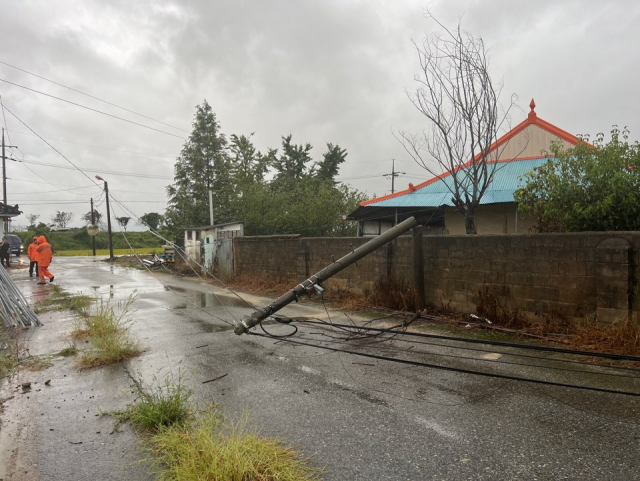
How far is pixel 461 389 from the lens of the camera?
4.39 meters

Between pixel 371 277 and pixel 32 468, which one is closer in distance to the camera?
pixel 32 468

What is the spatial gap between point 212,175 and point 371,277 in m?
27.4

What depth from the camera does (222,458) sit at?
277 cm

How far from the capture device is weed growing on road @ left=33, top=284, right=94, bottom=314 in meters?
10.4

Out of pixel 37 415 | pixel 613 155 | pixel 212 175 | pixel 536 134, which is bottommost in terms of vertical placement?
pixel 37 415

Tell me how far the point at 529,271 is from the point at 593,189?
166cm

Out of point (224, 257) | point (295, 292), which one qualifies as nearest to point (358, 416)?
point (295, 292)

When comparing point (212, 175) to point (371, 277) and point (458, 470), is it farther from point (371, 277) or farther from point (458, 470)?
point (458, 470)

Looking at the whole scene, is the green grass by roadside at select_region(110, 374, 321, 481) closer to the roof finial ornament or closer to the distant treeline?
the roof finial ornament

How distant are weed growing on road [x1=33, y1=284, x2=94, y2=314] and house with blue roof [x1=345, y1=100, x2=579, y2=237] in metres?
9.73

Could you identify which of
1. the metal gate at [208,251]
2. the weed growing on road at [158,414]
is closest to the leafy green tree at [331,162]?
the metal gate at [208,251]

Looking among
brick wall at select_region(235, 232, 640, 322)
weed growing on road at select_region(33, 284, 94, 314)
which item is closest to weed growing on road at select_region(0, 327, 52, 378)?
weed growing on road at select_region(33, 284, 94, 314)

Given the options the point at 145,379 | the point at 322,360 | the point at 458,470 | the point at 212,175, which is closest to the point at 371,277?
the point at 322,360

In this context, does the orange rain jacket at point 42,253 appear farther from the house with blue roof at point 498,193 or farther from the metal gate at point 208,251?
the house with blue roof at point 498,193
